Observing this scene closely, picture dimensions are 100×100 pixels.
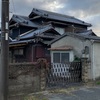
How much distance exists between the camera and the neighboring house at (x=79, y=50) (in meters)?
13.4

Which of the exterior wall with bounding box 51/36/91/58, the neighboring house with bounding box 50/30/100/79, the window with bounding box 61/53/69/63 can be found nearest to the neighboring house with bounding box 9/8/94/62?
the neighboring house with bounding box 50/30/100/79

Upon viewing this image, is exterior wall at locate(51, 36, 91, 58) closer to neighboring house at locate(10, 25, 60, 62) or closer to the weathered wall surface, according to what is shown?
the weathered wall surface

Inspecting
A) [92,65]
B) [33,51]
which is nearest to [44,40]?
[33,51]

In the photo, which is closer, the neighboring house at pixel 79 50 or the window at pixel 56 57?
the neighboring house at pixel 79 50

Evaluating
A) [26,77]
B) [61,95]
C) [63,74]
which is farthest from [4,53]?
[63,74]

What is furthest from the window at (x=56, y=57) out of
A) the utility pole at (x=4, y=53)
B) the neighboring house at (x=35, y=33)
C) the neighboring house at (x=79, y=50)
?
the utility pole at (x=4, y=53)

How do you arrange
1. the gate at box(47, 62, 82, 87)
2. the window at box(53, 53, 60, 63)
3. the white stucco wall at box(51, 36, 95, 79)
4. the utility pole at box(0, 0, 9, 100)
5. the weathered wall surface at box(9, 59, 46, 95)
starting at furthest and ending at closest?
the window at box(53, 53, 60, 63), the white stucco wall at box(51, 36, 95, 79), the gate at box(47, 62, 82, 87), the weathered wall surface at box(9, 59, 46, 95), the utility pole at box(0, 0, 9, 100)

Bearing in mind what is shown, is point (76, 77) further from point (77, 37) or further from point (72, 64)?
point (77, 37)

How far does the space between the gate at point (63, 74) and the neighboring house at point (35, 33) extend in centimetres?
571

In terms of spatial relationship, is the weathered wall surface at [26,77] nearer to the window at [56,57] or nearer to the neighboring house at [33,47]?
the window at [56,57]

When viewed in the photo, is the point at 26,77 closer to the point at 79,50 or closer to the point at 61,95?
the point at 61,95

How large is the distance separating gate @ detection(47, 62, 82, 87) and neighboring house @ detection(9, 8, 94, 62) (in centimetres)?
571

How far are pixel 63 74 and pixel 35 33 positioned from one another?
9863 mm

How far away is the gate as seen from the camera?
1123 centimetres
